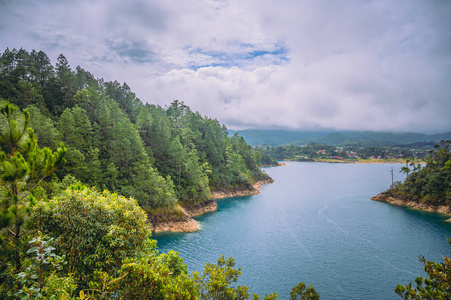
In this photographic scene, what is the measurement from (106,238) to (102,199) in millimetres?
2209

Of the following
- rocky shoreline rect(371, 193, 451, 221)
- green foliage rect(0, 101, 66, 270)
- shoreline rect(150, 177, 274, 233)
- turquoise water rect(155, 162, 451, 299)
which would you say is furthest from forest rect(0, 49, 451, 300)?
turquoise water rect(155, 162, 451, 299)

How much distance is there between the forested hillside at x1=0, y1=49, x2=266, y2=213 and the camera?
3916cm

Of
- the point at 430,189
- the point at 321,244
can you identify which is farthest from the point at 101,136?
the point at 430,189

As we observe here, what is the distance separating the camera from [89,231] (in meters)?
11.9

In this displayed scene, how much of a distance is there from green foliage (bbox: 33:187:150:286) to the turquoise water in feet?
62.1

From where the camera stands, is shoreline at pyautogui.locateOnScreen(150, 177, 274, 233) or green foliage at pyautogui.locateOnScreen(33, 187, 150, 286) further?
shoreline at pyautogui.locateOnScreen(150, 177, 274, 233)

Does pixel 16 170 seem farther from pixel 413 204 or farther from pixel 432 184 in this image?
pixel 413 204

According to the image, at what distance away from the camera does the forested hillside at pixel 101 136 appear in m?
39.2

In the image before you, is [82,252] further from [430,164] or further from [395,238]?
[430,164]

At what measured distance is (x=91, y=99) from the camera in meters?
53.5

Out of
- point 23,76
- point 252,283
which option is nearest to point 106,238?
point 252,283

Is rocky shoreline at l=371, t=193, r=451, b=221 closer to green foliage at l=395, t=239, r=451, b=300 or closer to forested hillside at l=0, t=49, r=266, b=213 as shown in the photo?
forested hillside at l=0, t=49, r=266, b=213

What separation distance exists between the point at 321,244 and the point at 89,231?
36.7 m

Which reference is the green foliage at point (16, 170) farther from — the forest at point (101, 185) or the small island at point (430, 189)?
the small island at point (430, 189)
